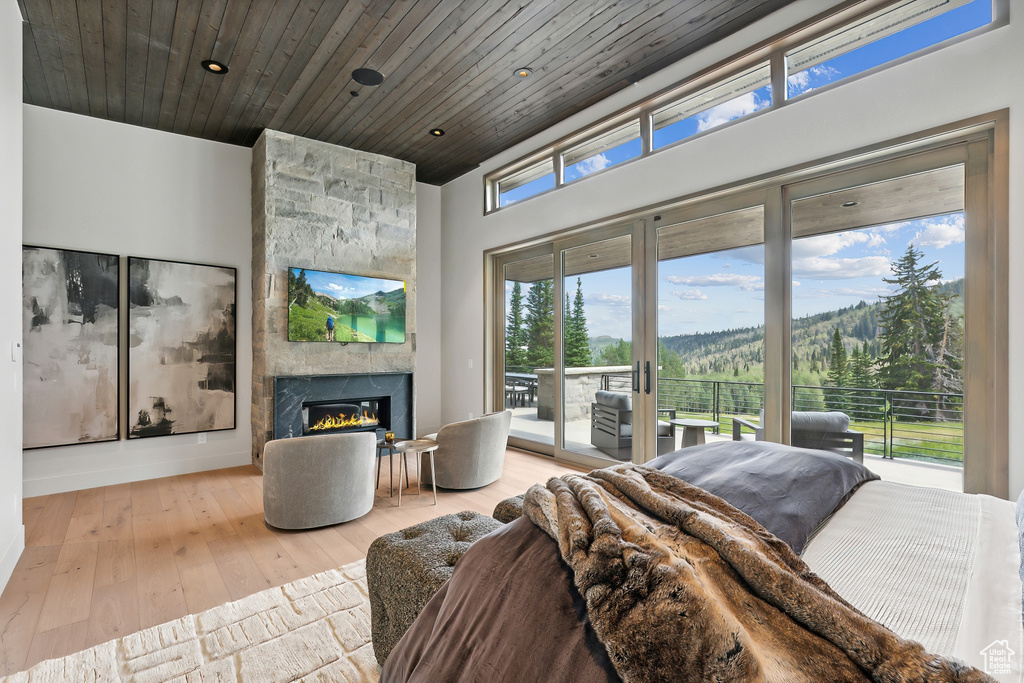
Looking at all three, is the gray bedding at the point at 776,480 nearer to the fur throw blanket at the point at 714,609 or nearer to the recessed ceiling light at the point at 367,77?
the fur throw blanket at the point at 714,609

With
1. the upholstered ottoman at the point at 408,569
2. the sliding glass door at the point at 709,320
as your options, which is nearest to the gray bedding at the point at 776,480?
the upholstered ottoman at the point at 408,569

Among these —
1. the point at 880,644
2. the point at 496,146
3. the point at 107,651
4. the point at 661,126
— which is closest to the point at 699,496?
the point at 880,644

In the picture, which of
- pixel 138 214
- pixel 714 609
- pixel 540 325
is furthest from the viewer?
pixel 540 325

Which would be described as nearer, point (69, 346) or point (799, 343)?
point (799, 343)

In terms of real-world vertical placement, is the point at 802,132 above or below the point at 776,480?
above

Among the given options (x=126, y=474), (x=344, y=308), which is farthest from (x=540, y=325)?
(x=126, y=474)

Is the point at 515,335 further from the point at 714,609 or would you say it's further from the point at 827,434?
the point at 714,609

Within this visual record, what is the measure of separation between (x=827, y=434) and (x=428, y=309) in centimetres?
459

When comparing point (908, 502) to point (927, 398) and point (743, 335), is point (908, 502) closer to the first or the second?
point (927, 398)

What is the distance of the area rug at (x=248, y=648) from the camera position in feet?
5.48

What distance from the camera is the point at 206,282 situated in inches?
180

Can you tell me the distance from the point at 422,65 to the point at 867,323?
11.5ft

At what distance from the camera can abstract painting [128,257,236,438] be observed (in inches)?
166

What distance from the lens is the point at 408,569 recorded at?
1451 millimetres
